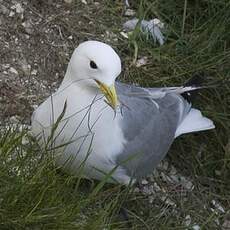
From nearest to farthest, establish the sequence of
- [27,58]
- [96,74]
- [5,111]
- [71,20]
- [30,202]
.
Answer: [30,202], [96,74], [5,111], [27,58], [71,20]

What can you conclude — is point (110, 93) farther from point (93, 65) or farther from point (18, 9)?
point (18, 9)

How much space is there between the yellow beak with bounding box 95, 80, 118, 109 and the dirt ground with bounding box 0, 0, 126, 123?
0.53 m

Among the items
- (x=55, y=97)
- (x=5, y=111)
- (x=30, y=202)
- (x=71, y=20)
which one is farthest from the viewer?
(x=71, y=20)

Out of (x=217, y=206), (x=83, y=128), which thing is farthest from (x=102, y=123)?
(x=217, y=206)

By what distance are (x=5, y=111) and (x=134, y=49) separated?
746 millimetres

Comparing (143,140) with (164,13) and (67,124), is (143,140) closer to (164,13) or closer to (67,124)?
(67,124)

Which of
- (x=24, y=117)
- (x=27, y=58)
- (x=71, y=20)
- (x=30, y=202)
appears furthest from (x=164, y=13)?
(x=30, y=202)

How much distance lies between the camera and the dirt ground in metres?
3.13

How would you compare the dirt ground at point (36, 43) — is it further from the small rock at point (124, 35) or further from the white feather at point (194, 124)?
the white feather at point (194, 124)

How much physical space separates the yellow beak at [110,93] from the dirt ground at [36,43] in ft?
1.73

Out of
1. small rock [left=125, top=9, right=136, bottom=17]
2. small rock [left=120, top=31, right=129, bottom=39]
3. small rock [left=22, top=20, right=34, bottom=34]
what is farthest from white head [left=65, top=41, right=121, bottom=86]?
small rock [left=125, top=9, right=136, bottom=17]

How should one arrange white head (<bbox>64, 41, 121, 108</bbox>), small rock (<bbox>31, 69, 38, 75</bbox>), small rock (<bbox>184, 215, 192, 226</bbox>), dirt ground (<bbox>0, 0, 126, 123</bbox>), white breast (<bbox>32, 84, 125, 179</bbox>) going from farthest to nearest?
small rock (<bbox>31, 69, 38, 75</bbox>) < dirt ground (<bbox>0, 0, 126, 123</bbox>) < small rock (<bbox>184, 215, 192, 226</bbox>) < white breast (<bbox>32, 84, 125, 179</bbox>) < white head (<bbox>64, 41, 121, 108</bbox>)

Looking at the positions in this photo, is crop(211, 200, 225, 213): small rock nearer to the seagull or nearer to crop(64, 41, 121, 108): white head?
the seagull

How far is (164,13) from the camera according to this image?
3611mm
